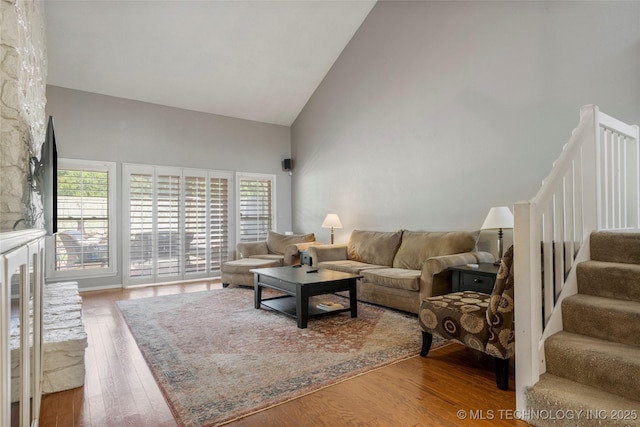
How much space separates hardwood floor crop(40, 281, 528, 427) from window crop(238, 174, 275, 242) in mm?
4045

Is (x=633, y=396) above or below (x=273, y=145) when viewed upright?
below

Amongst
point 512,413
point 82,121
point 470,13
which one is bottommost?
point 512,413

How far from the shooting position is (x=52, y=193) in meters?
2.97

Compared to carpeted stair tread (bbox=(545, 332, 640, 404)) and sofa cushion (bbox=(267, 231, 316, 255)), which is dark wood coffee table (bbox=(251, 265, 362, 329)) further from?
carpeted stair tread (bbox=(545, 332, 640, 404))

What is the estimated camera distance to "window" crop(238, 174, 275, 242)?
22.0ft

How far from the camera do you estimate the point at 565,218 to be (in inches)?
89.7

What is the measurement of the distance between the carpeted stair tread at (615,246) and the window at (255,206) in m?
5.41

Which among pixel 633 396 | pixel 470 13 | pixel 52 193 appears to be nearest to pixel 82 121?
pixel 52 193

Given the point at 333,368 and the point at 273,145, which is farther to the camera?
the point at 273,145

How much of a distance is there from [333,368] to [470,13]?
423 cm

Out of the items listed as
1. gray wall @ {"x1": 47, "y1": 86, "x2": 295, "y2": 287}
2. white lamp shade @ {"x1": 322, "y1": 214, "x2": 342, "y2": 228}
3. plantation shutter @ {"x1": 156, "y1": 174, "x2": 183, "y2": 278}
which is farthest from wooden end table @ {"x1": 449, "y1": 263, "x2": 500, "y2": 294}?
plantation shutter @ {"x1": 156, "y1": 174, "x2": 183, "y2": 278}

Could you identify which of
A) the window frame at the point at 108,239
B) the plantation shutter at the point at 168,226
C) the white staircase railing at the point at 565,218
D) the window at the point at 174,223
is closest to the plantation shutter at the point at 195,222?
the window at the point at 174,223

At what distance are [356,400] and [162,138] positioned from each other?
536 cm

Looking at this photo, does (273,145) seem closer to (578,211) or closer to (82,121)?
(82,121)
